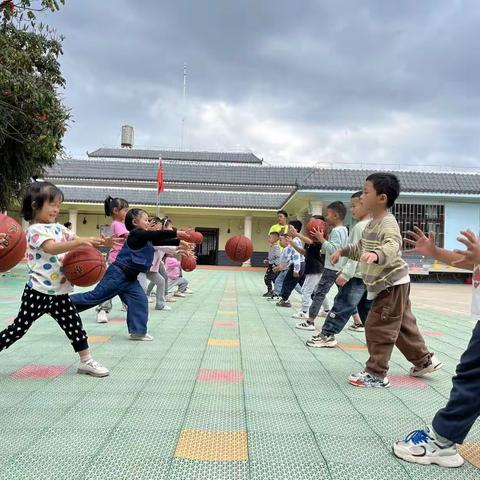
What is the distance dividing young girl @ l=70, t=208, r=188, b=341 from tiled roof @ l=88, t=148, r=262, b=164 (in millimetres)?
25570

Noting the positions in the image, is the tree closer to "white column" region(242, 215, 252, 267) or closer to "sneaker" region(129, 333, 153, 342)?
"sneaker" region(129, 333, 153, 342)

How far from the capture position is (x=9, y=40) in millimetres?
9344

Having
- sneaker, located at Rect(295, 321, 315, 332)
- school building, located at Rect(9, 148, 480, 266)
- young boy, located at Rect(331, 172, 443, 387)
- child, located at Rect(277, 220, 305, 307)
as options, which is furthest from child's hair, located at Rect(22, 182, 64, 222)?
school building, located at Rect(9, 148, 480, 266)

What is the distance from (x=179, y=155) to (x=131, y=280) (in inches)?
1049

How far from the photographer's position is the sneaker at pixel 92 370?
12.4 feet

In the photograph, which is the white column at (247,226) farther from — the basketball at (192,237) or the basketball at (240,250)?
the basketball at (192,237)

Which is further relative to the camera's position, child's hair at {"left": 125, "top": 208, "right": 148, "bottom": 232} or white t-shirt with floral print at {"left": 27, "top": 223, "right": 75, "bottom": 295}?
child's hair at {"left": 125, "top": 208, "right": 148, "bottom": 232}

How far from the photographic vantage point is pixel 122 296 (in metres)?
5.30

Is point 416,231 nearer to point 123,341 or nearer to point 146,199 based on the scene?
point 123,341

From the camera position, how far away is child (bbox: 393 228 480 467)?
7.41 feet

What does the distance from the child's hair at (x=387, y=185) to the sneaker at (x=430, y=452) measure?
6.05 feet

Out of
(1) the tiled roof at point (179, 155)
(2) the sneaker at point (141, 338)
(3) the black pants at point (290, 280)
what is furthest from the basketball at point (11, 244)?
(1) the tiled roof at point (179, 155)

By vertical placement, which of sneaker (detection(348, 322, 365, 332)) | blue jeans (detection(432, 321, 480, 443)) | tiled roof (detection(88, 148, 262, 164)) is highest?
tiled roof (detection(88, 148, 262, 164))

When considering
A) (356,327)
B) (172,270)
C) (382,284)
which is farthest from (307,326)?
(172,270)
